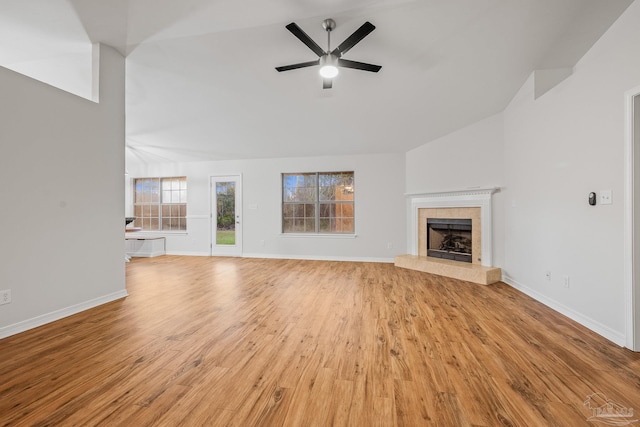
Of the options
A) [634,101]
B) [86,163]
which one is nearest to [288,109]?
[86,163]

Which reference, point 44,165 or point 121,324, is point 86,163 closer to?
point 44,165

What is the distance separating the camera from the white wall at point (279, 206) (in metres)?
5.77

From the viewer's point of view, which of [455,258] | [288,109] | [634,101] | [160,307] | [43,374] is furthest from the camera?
[455,258]

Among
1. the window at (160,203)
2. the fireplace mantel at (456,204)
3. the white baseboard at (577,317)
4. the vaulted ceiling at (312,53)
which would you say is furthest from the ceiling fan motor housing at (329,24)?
the window at (160,203)

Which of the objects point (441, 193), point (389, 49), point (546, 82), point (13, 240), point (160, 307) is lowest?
point (160, 307)

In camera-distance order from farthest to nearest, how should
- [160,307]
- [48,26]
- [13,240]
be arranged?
Answer: 1. [160,307]
2. [48,26]
3. [13,240]

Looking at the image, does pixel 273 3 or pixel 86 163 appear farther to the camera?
pixel 86 163

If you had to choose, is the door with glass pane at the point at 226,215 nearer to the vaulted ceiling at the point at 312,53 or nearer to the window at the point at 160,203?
the window at the point at 160,203

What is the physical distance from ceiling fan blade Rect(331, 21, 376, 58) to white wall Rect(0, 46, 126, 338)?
108 inches

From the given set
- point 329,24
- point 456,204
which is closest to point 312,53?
point 329,24

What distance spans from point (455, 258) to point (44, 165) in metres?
5.66

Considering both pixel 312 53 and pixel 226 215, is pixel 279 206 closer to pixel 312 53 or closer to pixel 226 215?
pixel 226 215

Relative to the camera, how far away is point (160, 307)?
2977mm

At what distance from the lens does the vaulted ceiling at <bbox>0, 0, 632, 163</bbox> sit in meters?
2.52
